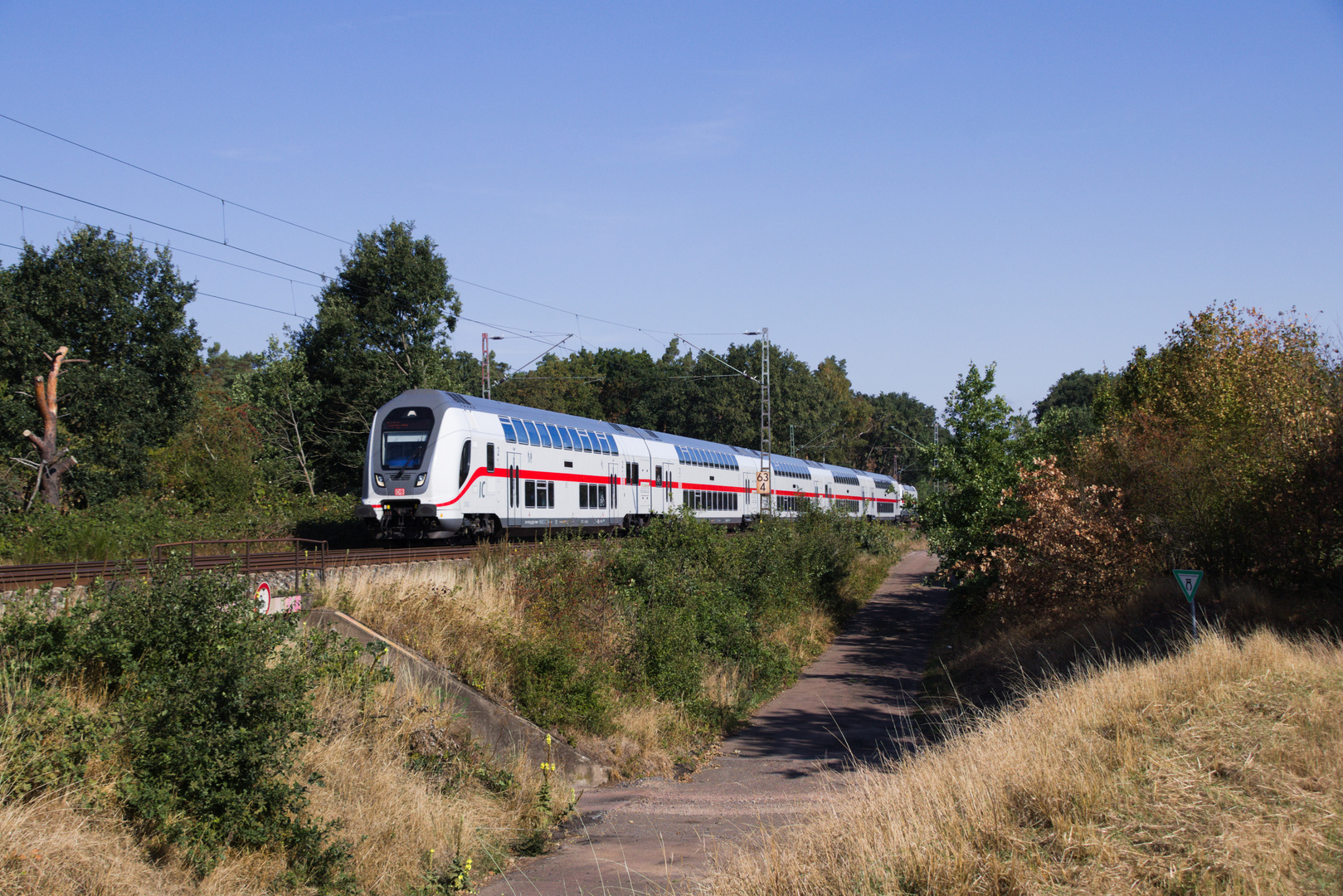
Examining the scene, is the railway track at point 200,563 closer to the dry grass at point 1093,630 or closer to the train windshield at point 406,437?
the train windshield at point 406,437

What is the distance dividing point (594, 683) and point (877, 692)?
7.54m

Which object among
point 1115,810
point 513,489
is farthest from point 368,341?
point 1115,810

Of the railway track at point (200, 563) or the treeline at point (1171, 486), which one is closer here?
the railway track at point (200, 563)

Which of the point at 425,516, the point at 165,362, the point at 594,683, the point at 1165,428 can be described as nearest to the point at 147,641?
the point at 594,683

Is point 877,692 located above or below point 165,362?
below

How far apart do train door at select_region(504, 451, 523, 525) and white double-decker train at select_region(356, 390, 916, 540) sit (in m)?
0.03

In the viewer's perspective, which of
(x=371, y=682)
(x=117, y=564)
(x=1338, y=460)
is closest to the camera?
(x=117, y=564)

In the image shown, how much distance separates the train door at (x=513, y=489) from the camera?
23.4 meters

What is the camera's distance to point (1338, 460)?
14664 millimetres

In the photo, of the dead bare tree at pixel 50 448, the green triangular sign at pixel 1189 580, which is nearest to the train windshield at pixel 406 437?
the dead bare tree at pixel 50 448

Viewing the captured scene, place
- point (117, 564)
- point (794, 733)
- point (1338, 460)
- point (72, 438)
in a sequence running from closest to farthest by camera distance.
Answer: point (117, 564)
point (1338, 460)
point (794, 733)
point (72, 438)

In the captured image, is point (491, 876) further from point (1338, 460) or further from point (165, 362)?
point (165, 362)

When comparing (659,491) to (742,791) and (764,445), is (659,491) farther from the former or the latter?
(742,791)

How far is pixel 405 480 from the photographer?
836 inches
